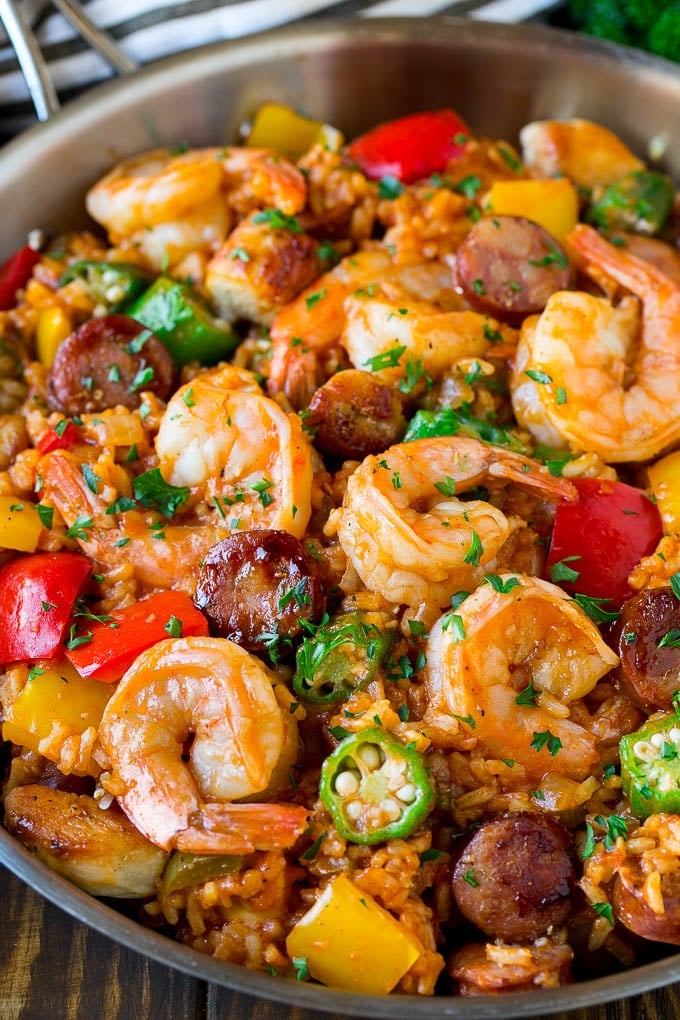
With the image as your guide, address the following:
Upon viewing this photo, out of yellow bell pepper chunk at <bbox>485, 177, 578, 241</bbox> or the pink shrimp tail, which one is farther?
yellow bell pepper chunk at <bbox>485, 177, 578, 241</bbox>

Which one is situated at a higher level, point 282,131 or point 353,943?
point 282,131

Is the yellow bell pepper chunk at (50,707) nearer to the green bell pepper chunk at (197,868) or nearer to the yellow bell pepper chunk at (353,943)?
the green bell pepper chunk at (197,868)

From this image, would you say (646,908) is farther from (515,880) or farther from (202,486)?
(202,486)

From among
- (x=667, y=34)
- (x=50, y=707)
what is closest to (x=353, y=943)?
(x=50, y=707)

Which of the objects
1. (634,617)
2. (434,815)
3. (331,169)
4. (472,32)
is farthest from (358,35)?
(434,815)

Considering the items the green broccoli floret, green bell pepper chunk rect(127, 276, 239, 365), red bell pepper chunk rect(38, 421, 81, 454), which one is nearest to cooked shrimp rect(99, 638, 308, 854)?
red bell pepper chunk rect(38, 421, 81, 454)

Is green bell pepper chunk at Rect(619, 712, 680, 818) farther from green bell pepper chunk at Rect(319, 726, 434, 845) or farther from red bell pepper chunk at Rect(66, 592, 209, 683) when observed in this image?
red bell pepper chunk at Rect(66, 592, 209, 683)

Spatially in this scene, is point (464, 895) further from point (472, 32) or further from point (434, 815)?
point (472, 32)
